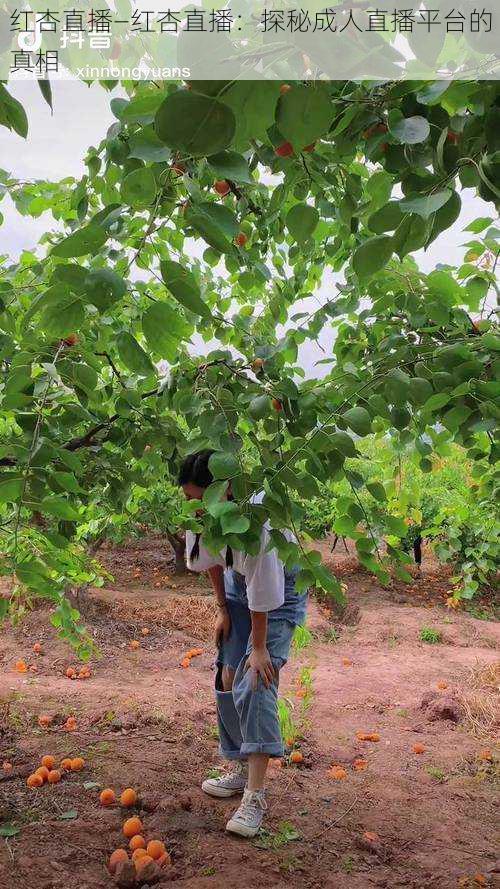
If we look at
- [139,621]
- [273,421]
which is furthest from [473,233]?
[139,621]

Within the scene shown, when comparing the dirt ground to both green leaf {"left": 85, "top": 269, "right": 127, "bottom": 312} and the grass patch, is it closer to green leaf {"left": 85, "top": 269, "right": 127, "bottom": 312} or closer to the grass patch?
the grass patch

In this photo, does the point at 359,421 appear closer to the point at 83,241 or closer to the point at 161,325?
the point at 161,325

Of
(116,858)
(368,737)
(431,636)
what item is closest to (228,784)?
(116,858)

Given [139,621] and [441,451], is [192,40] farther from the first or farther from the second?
[139,621]

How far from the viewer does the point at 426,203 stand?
0.67m

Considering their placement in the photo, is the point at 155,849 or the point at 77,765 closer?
the point at 155,849

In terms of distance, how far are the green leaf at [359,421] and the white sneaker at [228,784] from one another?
2452 millimetres

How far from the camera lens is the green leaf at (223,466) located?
4.59 ft

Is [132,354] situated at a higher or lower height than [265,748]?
higher

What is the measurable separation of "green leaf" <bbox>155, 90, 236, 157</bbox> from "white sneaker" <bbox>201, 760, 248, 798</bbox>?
3.25 meters

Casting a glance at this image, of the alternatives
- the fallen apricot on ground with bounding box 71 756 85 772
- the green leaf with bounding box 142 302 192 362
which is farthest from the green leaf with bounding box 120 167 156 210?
the fallen apricot on ground with bounding box 71 756 85 772

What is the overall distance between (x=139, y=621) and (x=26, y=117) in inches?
238

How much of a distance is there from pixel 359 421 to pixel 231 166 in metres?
0.79

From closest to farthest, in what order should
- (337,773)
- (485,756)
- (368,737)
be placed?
(337,773) < (485,756) < (368,737)
